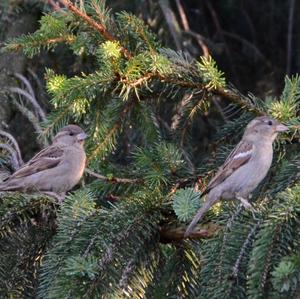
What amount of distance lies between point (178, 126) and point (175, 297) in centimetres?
156

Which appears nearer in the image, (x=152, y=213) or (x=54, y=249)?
(x=54, y=249)

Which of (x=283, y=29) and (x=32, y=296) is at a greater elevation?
(x=32, y=296)

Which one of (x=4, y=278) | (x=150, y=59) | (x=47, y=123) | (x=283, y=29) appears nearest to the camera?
(x=4, y=278)

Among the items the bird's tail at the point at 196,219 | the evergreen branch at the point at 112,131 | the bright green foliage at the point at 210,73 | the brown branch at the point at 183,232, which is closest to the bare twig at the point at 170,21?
the evergreen branch at the point at 112,131

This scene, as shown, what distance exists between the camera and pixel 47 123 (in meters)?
4.80

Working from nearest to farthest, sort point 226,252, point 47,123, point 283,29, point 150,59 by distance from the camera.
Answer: point 226,252
point 150,59
point 47,123
point 283,29

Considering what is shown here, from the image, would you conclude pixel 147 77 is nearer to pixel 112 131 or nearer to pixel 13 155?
pixel 112 131

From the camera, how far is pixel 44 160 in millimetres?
5895

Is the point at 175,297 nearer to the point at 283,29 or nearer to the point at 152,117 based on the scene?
the point at 152,117

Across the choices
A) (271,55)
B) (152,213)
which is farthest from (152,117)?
(271,55)

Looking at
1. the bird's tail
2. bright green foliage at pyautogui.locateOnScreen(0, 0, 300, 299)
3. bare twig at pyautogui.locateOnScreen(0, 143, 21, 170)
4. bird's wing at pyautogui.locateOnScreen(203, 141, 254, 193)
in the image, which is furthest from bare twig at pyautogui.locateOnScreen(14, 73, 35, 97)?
the bird's tail

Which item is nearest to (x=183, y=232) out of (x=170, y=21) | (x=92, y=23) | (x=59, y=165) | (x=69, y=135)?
(x=92, y=23)

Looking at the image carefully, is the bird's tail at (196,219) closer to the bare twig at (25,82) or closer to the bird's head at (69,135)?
the bird's head at (69,135)

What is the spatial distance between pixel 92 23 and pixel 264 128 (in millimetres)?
1106
